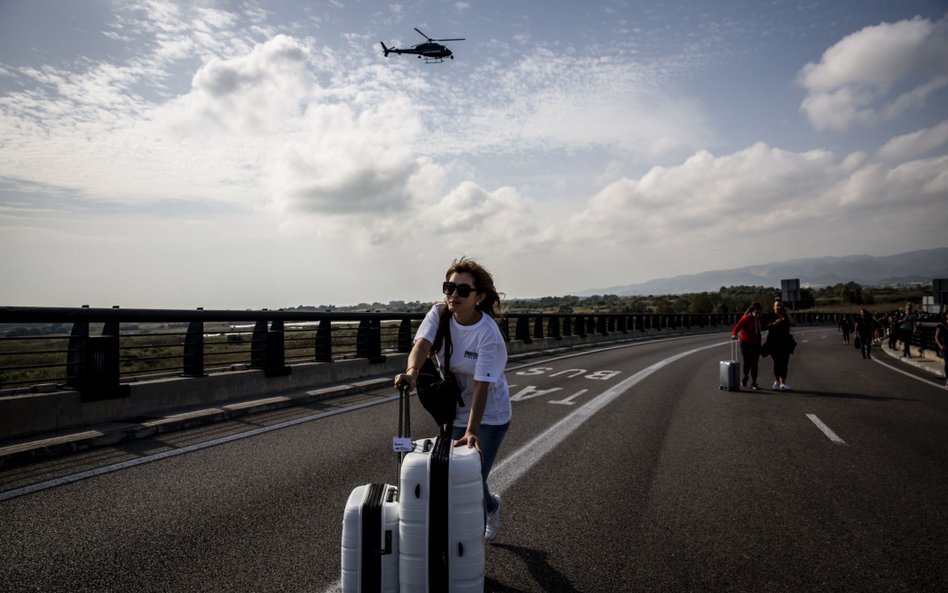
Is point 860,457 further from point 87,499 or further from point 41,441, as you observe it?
point 41,441

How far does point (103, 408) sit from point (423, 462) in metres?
6.84

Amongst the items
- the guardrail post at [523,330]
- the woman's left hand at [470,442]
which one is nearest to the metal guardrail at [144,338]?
the woman's left hand at [470,442]

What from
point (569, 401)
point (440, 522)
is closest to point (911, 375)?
point (569, 401)

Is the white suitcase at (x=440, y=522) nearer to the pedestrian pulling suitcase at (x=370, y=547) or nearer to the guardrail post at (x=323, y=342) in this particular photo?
the pedestrian pulling suitcase at (x=370, y=547)

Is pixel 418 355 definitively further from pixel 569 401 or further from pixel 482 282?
pixel 569 401

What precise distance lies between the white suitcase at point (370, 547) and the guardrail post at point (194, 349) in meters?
7.67

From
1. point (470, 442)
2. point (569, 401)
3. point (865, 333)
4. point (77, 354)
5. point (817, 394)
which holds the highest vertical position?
point (77, 354)

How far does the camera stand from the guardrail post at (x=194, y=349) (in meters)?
9.68

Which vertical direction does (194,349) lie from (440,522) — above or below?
above

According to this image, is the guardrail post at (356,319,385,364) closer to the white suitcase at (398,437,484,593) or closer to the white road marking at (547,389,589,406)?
the white road marking at (547,389,589,406)

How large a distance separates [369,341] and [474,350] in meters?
11.6

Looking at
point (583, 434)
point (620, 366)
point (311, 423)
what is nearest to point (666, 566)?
point (583, 434)

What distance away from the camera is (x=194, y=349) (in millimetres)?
9742

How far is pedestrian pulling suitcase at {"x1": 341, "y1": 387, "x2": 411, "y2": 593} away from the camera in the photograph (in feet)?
9.67
